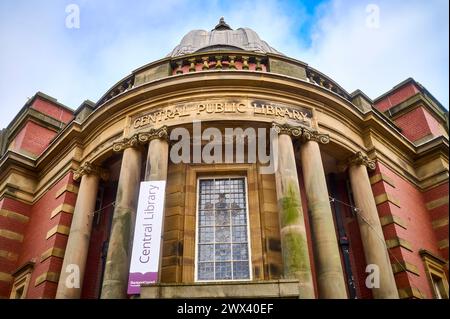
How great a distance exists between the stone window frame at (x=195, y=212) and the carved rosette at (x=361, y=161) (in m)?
3.57

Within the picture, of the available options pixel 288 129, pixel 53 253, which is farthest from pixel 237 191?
pixel 53 253

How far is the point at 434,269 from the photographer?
46.4 ft

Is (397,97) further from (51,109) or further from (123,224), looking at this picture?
(51,109)

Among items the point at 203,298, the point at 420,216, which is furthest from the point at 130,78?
the point at 420,216

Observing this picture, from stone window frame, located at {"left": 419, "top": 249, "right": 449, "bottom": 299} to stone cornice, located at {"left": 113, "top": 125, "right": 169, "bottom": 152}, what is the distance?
956 centimetres

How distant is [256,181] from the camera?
13430 mm

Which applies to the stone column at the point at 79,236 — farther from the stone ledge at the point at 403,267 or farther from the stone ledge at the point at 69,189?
the stone ledge at the point at 403,267

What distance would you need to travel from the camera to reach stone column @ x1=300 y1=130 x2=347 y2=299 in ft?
35.3

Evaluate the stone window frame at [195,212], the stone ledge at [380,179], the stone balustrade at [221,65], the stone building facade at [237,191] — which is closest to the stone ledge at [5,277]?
the stone building facade at [237,191]
